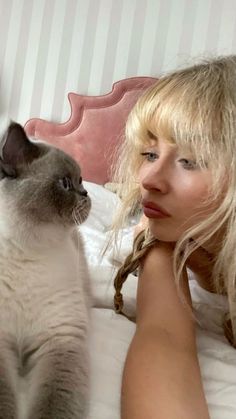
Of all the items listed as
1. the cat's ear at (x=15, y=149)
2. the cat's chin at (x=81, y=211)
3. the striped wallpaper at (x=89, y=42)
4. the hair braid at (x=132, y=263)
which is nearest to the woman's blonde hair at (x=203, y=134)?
the hair braid at (x=132, y=263)

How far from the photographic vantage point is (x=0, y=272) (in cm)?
83

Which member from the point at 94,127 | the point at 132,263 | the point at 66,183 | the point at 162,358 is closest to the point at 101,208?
the point at 94,127

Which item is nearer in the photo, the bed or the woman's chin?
the bed

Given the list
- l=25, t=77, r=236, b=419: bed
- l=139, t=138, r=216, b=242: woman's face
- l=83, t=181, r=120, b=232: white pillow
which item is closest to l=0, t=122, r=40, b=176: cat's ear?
l=139, t=138, r=216, b=242: woman's face

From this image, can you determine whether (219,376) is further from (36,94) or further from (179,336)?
(36,94)

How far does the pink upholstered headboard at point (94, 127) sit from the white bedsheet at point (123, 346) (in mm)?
1243

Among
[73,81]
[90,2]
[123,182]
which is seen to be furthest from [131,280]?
[90,2]

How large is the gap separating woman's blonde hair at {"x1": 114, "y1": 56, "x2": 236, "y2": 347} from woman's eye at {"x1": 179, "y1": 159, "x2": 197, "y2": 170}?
17 mm

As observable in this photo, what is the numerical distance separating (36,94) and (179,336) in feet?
7.29

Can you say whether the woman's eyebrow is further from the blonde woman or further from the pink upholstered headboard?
the pink upholstered headboard

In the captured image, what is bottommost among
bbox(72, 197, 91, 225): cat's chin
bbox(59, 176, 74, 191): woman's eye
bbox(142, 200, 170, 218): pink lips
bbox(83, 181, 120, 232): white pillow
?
bbox(83, 181, 120, 232): white pillow

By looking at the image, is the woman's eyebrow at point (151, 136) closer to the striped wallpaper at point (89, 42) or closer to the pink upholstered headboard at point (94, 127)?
the pink upholstered headboard at point (94, 127)

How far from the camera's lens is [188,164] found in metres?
0.93

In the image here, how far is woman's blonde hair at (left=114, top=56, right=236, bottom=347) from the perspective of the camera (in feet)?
2.96
